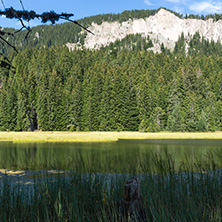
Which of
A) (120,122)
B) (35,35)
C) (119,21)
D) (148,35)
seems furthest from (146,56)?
(35,35)

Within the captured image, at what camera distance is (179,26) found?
16488 cm

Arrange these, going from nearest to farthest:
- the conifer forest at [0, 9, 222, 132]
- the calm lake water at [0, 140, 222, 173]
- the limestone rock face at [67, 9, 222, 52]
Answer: the calm lake water at [0, 140, 222, 173]
the conifer forest at [0, 9, 222, 132]
the limestone rock face at [67, 9, 222, 52]

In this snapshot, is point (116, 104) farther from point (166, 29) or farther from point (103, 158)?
point (166, 29)

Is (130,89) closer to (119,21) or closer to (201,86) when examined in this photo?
(201,86)

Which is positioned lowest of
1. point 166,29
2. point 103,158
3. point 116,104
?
point 103,158

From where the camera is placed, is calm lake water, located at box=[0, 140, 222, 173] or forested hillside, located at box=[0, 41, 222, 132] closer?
calm lake water, located at box=[0, 140, 222, 173]

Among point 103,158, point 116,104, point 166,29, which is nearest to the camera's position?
point 103,158

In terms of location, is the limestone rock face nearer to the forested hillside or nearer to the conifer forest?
the conifer forest

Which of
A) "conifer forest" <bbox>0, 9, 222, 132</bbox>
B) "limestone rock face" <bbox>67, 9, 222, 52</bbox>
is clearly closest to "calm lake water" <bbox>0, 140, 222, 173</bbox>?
"conifer forest" <bbox>0, 9, 222, 132</bbox>

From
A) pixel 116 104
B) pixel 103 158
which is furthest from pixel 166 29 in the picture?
pixel 103 158

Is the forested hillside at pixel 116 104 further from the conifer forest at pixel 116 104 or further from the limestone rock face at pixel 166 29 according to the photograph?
the limestone rock face at pixel 166 29

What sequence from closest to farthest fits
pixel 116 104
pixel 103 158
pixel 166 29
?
1. pixel 103 158
2. pixel 116 104
3. pixel 166 29

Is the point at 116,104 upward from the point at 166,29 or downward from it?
downward

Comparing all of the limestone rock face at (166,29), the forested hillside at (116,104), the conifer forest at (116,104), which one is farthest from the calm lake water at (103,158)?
the limestone rock face at (166,29)
